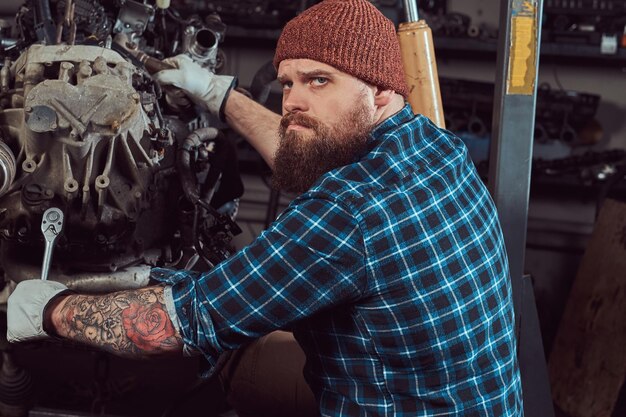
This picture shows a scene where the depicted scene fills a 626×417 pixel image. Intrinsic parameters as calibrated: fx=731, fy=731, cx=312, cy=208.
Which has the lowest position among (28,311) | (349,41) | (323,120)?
(28,311)

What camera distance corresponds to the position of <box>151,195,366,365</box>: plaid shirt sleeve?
0.98 m

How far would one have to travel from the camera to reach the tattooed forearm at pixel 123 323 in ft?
3.42

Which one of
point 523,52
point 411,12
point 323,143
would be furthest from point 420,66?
point 323,143

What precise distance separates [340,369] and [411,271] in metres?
0.19

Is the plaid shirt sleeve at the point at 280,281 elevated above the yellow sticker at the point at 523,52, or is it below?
below

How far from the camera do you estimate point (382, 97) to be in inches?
46.7

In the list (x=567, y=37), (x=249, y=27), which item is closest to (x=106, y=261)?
(x=249, y=27)

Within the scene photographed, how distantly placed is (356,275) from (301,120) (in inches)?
11.6

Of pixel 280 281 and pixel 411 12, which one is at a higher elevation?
pixel 411 12

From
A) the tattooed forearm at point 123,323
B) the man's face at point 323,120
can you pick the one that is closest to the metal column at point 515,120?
the man's face at point 323,120

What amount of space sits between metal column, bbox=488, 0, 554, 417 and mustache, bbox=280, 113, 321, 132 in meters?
0.56

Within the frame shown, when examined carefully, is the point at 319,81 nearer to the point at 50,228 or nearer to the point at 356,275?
the point at 356,275

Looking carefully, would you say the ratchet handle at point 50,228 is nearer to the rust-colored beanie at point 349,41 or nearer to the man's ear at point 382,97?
the rust-colored beanie at point 349,41

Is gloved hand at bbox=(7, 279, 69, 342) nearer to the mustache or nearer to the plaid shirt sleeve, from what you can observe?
the plaid shirt sleeve
